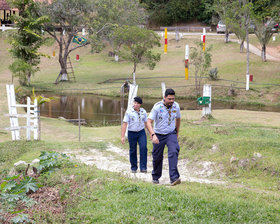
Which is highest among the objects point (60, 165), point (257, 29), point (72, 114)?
point (257, 29)

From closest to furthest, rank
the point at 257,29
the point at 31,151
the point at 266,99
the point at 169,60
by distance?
the point at 31,151 → the point at 266,99 → the point at 257,29 → the point at 169,60

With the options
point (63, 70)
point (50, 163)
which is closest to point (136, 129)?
point (50, 163)

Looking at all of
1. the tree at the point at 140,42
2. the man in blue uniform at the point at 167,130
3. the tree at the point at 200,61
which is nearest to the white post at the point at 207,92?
the man in blue uniform at the point at 167,130

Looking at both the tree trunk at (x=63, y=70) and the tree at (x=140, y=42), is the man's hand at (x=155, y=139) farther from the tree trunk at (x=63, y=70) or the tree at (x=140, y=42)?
the tree trunk at (x=63, y=70)

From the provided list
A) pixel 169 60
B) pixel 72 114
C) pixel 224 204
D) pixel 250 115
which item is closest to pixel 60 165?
pixel 224 204

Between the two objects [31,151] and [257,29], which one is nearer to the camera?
[31,151]

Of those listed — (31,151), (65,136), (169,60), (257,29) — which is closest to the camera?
(31,151)

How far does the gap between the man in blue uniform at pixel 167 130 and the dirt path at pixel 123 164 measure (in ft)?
2.91

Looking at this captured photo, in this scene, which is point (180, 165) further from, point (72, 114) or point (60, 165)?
point (72, 114)

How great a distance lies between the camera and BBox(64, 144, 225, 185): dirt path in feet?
30.1

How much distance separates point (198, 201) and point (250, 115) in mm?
13551

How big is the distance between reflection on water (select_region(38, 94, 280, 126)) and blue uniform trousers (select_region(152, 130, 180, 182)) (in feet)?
40.9

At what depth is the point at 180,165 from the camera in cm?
1076

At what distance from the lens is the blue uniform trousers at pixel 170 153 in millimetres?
7262
